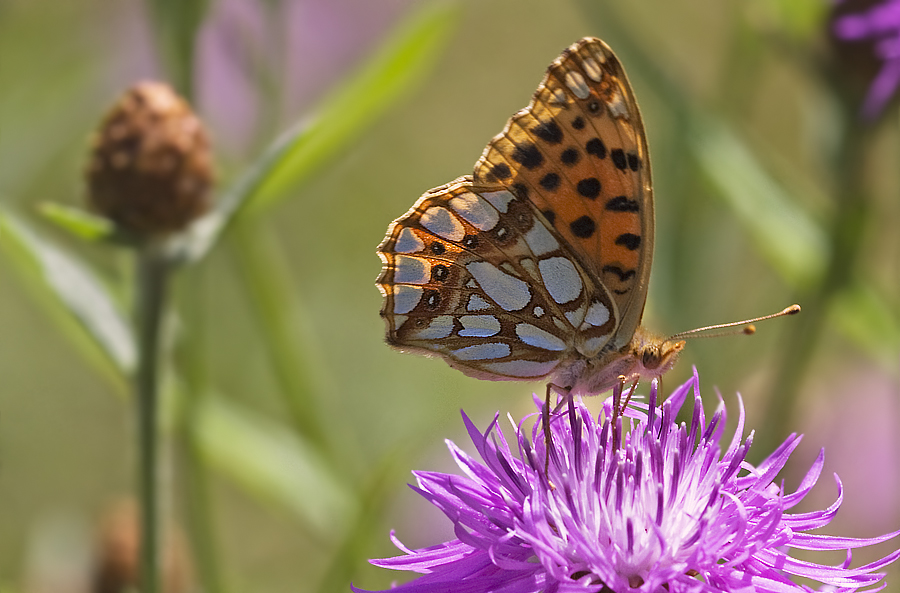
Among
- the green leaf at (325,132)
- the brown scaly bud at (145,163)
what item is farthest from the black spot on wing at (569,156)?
the brown scaly bud at (145,163)

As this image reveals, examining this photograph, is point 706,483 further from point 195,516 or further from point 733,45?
point 733,45

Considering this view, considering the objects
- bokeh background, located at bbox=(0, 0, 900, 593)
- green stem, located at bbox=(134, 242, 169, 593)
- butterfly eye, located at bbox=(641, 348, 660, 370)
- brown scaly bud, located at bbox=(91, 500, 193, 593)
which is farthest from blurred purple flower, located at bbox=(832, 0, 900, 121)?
brown scaly bud, located at bbox=(91, 500, 193, 593)

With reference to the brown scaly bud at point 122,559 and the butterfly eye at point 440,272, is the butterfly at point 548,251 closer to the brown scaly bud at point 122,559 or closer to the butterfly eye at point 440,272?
the butterfly eye at point 440,272

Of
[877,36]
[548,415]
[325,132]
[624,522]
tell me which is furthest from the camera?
[877,36]

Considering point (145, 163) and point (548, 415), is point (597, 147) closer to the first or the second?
point (548, 415)

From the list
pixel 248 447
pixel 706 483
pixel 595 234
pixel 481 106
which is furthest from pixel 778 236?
pixel 481 106

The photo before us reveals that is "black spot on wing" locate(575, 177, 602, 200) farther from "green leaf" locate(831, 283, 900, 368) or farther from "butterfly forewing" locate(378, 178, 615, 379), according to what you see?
"green leaf" locate(831, 283, 900, 368)

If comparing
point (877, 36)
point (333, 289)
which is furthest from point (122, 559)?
point (877, 36)
